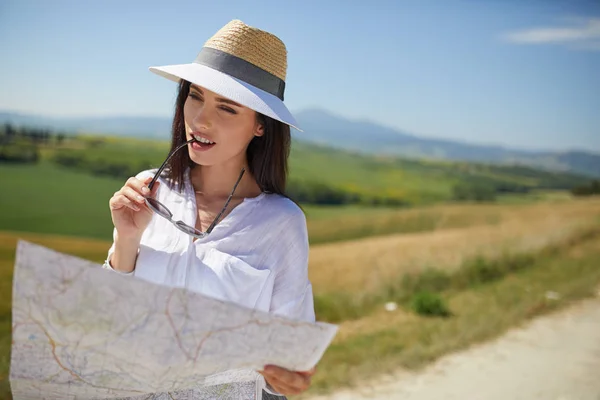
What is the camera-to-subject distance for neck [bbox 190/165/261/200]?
82.3 inches

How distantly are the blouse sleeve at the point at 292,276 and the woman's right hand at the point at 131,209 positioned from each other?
41cm

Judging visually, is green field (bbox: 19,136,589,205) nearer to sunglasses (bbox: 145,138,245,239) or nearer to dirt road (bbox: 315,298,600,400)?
dirt road (bbox: 315,298,600,400)

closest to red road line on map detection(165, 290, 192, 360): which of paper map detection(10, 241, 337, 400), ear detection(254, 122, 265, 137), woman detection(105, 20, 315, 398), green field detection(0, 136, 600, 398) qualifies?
paper map detection(10, 241, 337, 400)

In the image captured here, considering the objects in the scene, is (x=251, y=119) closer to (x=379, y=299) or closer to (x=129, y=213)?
(x=129, y=213)

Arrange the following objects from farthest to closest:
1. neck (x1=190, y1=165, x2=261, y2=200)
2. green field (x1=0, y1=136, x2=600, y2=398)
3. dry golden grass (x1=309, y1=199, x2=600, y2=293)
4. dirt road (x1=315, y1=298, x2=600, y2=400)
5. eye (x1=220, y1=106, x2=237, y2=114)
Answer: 1. dry golden grass (x1=309, y1=199, x2=600, y2=293)
2. green field (x1=0, y1=136, x2=600, y2=398)
3. dirt road (x1=315, y1=298, x2=600, y2=400)
4. neck (x1=190, y1=165, x2=261, y2=200)
5. eye (x1=220, y1=106, x2=237, y2=114)

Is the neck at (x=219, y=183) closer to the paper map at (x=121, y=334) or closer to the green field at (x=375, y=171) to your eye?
the paper map at (x=121, y=334)

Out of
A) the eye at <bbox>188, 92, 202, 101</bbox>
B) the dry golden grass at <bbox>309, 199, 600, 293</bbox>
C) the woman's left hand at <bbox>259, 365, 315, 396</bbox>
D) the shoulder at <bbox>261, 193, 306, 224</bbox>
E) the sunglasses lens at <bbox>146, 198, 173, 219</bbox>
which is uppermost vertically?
the eye at <bbox>188, 92, 202, 101</bbox>

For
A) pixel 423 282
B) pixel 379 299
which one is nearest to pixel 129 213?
pixel 379 299

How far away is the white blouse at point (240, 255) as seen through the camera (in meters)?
1.81

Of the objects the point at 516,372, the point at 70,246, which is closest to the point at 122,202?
the point at 516,372

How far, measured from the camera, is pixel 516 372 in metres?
5.41

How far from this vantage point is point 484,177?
22.5 meters

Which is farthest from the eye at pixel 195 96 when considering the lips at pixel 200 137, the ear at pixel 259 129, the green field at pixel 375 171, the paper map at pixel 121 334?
the green field at pixel 375 171

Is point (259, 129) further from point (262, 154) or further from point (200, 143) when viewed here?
point (200, 143)
